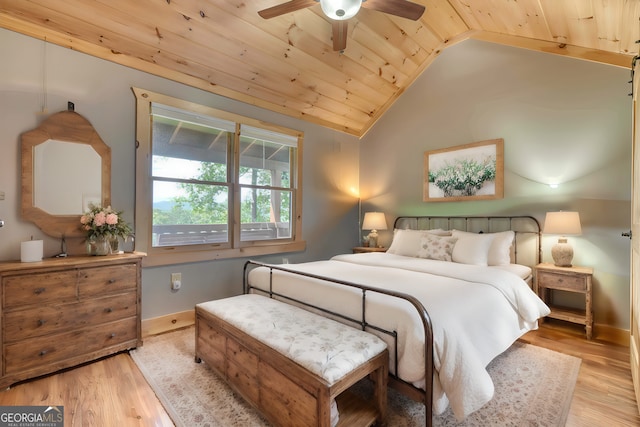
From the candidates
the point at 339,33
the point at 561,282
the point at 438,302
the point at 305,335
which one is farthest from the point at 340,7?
the point at 561,282

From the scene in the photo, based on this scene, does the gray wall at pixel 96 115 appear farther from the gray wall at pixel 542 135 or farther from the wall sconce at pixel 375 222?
the gray wall at pixel 542 135

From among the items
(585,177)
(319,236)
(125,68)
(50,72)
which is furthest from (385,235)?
(50,72)

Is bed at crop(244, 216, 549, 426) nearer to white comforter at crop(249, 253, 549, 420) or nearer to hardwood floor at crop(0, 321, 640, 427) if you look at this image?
white comforter at crop(249, 253, 549, 420)

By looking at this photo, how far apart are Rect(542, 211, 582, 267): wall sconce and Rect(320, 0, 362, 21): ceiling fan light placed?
2.77 meters

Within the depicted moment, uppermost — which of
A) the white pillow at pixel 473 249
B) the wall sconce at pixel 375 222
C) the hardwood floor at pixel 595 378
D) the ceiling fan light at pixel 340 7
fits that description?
the ceiling fan light at pixel 340 7

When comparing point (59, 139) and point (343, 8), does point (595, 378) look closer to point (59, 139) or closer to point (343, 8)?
point (343, 8)

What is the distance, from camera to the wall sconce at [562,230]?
280 cm

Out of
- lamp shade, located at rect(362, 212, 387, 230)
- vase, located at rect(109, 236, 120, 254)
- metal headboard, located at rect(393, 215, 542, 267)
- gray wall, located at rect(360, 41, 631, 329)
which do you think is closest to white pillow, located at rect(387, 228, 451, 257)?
metal headboard, located at rect(393, 215, 542, 267)

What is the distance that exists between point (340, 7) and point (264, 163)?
235 centimetres

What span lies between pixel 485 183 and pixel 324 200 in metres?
2.31

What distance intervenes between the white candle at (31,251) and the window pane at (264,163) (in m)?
2.00

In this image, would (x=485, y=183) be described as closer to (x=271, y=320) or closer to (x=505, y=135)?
(x=505, y=135)

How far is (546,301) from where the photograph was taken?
3.14 metres

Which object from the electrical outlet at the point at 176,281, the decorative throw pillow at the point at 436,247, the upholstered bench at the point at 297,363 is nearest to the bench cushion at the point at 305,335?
the upholstered bench at the point at 297,363
